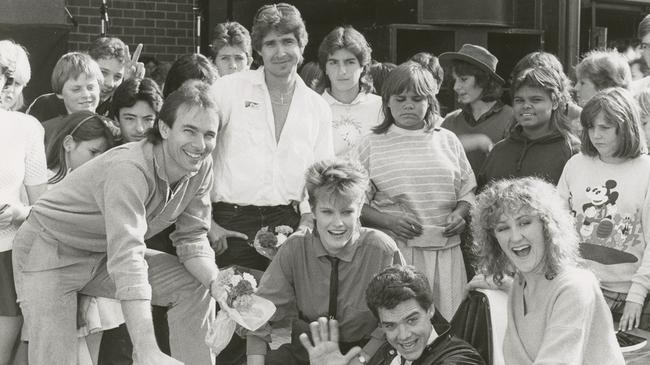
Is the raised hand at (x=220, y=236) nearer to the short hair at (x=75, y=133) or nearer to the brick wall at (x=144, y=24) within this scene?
the short hair at (x=75, y=133)

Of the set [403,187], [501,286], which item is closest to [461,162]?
[403,187]

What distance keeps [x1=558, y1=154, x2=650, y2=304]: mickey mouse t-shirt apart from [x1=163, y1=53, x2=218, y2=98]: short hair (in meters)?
2.25

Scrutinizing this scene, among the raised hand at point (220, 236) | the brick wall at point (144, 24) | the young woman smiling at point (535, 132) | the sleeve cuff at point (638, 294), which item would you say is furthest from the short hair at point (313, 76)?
the brick wall at point (144, 24)

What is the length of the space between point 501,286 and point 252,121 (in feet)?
5.43

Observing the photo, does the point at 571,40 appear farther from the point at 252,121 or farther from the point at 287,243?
the point at 287,243

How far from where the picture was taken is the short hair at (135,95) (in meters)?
5.05

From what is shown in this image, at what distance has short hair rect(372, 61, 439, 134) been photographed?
4.91 m

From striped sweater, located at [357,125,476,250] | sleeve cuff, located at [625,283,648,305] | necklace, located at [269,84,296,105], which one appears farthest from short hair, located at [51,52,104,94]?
sleeve cuff, located at [625,283,648,305]

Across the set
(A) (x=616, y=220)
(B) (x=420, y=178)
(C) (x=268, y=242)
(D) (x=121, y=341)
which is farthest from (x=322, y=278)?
(A) (x=616, y=220)

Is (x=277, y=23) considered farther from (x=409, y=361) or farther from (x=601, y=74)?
(x=409, y=361)

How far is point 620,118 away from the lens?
4371 mm

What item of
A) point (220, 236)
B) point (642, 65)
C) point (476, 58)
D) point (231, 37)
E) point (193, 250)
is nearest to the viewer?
point (193, 250)

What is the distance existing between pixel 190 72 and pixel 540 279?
2.71 m

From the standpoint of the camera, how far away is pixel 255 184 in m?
4.77
